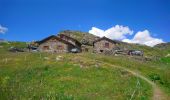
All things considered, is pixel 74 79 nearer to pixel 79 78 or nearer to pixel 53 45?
pixel 79 78

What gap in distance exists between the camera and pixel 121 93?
34844 millimetres

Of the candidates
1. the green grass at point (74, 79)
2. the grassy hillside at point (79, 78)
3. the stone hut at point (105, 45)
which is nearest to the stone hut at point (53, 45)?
the stone hut at point (105, 45)

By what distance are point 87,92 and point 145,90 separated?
6.91 metres

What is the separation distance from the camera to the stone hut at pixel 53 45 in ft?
289

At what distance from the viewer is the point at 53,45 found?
88.2 m

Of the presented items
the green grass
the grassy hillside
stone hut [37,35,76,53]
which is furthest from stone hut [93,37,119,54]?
the green grass

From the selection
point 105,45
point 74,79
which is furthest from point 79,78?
point 105,45

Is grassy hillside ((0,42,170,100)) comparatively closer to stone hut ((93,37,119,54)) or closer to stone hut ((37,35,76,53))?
stone hut ((37,35,76,53))

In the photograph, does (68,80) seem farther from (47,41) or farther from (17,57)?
(47,41)

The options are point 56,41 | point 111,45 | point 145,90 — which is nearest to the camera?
point 145,90

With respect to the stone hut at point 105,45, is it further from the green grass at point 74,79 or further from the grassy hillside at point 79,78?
the green grass at point 74,79

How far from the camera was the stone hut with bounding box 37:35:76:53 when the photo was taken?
87938 mm

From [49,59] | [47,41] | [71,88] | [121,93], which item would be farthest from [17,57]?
[121,93]

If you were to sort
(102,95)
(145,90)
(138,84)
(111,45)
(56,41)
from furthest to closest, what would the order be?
(111,45) → (56,41) → (138,84) → (145,90) → (102,95)
